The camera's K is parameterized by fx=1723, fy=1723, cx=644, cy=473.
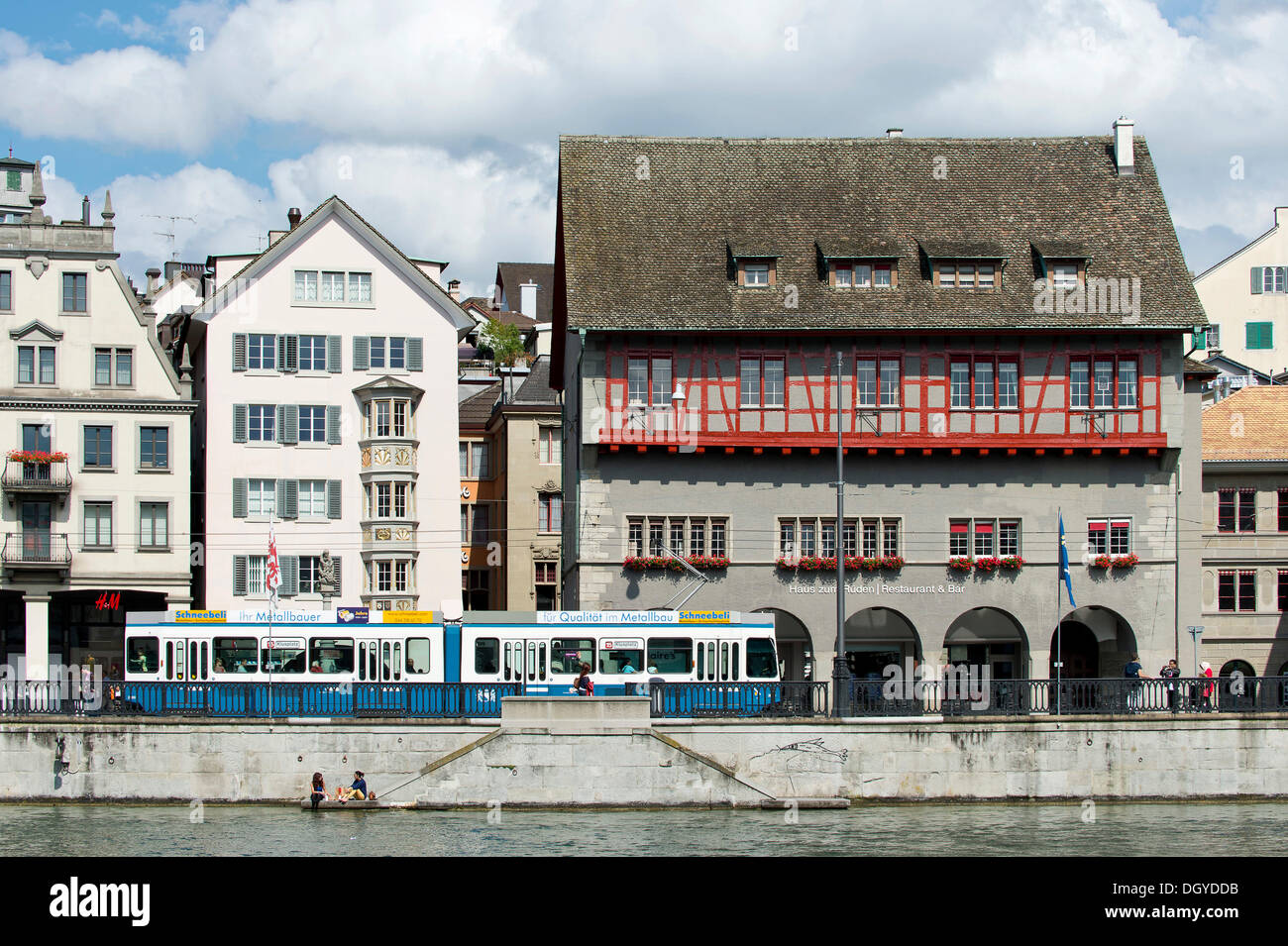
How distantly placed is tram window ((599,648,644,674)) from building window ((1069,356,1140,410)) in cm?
1560

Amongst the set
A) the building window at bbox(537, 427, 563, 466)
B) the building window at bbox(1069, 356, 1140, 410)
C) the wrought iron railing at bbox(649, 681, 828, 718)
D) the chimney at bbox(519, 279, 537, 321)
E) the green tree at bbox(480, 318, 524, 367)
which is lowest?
the wrought iron railing at bbox(649, 681, 828, 718)

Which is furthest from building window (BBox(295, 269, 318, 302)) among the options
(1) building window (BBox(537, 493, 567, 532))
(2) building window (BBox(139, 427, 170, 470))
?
(1) building window (BBox(537, 493, 567, 532))

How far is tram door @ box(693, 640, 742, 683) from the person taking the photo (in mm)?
42688

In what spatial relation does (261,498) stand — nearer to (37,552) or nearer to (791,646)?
(37,552)

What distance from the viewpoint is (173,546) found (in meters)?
55.4

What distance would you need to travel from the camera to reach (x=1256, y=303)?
7831cm

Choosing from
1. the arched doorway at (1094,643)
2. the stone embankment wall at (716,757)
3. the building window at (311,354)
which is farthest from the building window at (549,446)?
the stone embankment wall at (716,757)

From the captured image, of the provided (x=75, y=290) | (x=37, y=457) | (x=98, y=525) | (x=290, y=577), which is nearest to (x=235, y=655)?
(x=98, y=525)

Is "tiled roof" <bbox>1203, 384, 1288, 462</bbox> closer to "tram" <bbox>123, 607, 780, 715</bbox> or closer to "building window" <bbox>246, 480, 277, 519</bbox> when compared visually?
"tram" <bbox>123, 607, 780, 715</bbox>

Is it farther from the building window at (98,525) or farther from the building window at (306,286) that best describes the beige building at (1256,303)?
the building window at (98,525)

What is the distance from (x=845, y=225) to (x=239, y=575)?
2278cm

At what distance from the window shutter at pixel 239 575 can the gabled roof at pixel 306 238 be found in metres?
8.12
